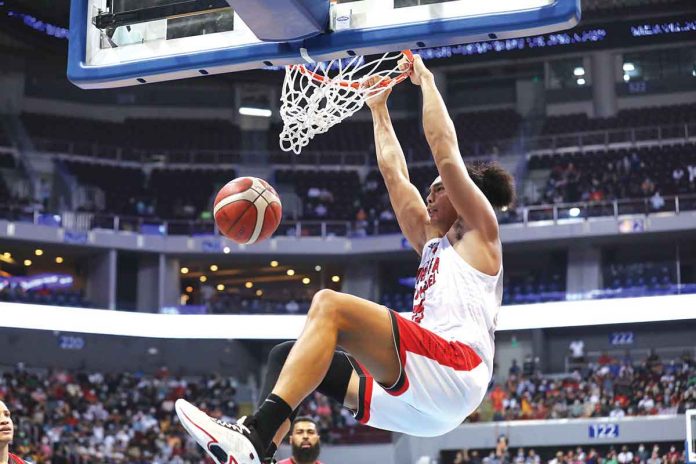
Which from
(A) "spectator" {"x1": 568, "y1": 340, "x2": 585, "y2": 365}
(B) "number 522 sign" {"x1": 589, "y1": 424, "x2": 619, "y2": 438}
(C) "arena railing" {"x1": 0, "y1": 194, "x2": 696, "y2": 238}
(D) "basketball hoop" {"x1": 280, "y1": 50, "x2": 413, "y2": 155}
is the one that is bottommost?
(B) "number 522 sign" {"x1": 589, "y1": 424, "x2": 619, "y2": 438}

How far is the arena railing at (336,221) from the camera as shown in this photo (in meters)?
25.0

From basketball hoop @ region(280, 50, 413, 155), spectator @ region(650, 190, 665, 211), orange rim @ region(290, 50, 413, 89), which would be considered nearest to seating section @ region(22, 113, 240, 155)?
spectator @ region(650, 190, 665, 211)

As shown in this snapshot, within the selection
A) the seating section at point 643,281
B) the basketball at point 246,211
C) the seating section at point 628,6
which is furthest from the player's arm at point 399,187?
the seating section at point 628,6

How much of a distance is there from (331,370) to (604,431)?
59.3ft

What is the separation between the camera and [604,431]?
2139 centimetres

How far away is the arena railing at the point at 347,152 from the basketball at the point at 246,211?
72.8ft

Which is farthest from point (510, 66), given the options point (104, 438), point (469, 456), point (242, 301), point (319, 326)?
point (319, 326)

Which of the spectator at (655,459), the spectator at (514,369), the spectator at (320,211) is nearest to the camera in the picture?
the spectator at (655,459)

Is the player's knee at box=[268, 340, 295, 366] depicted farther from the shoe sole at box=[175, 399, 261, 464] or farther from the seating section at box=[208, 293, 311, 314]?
the seating section at box=[208, 293, 311, 314]

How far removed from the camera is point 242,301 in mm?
26516

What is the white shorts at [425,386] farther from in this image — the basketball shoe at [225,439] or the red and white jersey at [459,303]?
the basketball shoe at [225,439]

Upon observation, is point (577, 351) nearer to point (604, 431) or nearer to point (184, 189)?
point (604, 431)

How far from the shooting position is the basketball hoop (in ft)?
18.8

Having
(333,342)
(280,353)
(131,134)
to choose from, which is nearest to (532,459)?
(131,134)
